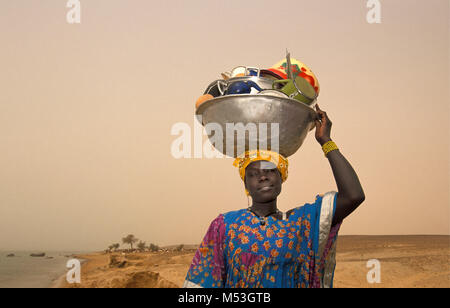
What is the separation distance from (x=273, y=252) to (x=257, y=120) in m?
0.79

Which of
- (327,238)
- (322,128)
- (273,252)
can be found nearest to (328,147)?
(322,128)

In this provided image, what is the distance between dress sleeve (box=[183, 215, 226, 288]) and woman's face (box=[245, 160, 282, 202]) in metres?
0.32

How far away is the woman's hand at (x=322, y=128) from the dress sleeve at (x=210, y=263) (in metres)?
0.82

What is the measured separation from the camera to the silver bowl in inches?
81.3

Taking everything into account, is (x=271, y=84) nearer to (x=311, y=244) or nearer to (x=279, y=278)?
(x=311, y=244)

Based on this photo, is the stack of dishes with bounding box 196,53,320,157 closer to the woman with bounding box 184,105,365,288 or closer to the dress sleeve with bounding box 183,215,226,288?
the woman with bounding box 184,105,365,288

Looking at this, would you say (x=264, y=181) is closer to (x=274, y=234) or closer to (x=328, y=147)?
(x=274, y=234)

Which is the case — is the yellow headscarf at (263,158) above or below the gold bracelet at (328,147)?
below

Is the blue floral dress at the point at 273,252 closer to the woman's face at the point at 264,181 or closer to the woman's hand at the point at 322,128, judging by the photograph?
the woman's face at the point at 264,181

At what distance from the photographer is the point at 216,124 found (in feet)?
7.22

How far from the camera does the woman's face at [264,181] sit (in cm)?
231

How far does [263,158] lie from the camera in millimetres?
2291

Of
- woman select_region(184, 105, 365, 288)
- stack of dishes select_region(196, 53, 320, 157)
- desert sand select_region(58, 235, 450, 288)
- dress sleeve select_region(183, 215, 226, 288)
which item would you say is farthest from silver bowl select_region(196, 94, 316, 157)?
desert sand select_region(58, 235, 450, 288)

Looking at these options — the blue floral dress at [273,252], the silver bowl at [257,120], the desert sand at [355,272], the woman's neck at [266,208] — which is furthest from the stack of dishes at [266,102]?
the desert sand at [355,272]
